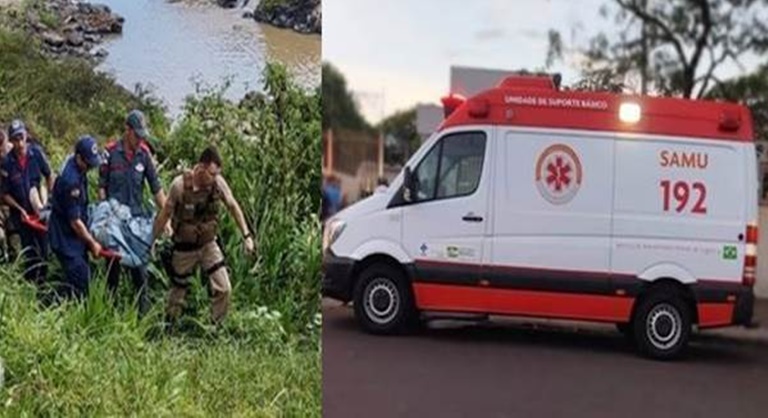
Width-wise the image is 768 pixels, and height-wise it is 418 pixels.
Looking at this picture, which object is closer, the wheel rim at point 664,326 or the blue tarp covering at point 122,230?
the wheel rim at point 664,326

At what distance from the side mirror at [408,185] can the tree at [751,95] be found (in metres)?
0.97

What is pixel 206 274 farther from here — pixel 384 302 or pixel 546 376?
pixel 546 376

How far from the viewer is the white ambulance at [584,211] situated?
3.50 metres

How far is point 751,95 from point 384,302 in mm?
1332

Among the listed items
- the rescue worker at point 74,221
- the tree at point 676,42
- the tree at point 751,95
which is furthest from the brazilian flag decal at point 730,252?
the rescue worker at point 74,221

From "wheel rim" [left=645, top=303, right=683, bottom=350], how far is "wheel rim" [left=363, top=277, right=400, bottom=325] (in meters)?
0.81

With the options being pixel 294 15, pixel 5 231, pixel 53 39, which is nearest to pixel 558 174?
pixel 294 15

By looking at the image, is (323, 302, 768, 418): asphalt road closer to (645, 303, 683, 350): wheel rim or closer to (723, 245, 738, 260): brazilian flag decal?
(645, 303, 683, 350): wheel rim

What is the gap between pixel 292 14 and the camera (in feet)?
Result: 12.3

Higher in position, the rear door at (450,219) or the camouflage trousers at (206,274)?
the rear door at (450,219)

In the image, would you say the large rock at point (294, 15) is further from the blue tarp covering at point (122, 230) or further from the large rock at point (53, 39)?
the blue tarp covering at point (122, 230)

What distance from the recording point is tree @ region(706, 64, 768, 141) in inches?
137

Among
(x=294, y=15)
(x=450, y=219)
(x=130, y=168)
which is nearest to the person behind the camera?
(x=450, y=219)

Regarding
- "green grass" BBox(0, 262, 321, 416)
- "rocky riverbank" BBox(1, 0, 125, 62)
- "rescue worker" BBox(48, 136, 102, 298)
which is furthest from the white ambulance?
"rocky riverbank" BBox(1, 0, 125, 62)
